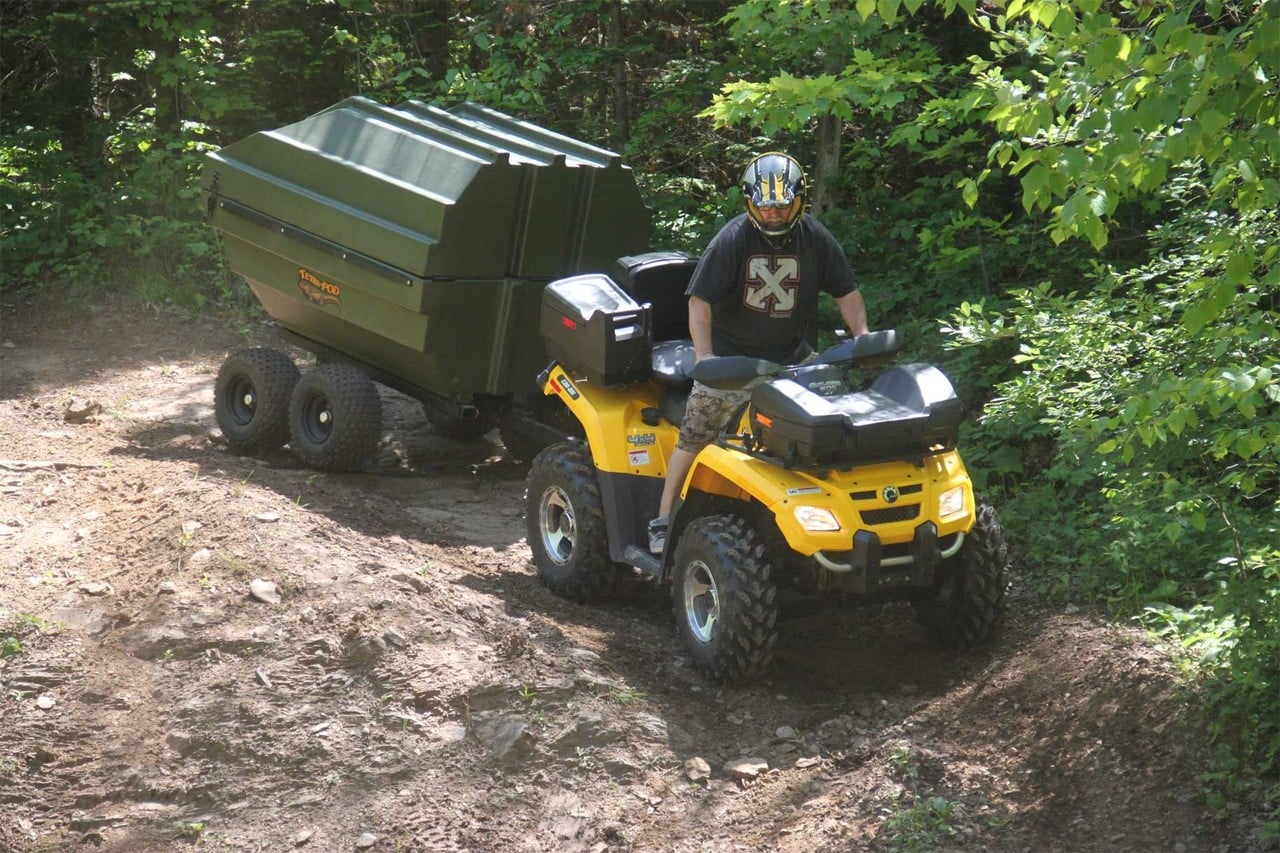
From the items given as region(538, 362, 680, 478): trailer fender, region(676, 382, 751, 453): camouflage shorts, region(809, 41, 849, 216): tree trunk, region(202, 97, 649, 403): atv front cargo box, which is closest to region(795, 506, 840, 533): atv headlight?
region(676, 382, 751, 453): camouflage shorts

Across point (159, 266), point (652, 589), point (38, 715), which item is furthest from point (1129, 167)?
point (159, 266)

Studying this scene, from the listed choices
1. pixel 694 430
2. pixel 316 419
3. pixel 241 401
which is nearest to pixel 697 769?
pixel 694 430

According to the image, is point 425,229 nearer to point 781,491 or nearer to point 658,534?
point 658,534

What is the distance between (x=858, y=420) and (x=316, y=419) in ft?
13.6

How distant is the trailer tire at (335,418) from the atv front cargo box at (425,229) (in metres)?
0.24

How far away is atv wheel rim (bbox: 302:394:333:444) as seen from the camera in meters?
8.25

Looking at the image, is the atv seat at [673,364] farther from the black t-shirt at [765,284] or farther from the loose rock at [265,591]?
the loose rock at [265,591]

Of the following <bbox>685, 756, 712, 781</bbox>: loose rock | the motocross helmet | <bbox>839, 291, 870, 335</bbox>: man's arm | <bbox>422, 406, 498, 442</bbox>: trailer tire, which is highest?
the motocross helmet

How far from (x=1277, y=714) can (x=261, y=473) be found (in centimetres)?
547

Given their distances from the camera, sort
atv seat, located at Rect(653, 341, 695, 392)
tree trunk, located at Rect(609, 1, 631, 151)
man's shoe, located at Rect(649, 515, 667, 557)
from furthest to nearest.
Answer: tree trunk, located at Rect(609, 1, 631, 151) < atv seat, located at Rect(653, 341, 695, 392) < man's shoe, located at Rect(649, 515, 667, 557)

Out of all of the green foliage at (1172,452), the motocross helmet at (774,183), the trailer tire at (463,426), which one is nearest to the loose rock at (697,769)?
the green foliage at (1172,452)

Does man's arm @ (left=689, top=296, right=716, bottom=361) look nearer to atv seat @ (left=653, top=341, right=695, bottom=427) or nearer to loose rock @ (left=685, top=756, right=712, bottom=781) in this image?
atv seat @ (left=653, top=341, right=695, bottom=427)

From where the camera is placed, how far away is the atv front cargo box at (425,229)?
290 inches

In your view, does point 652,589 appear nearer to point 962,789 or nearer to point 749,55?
point 962,789
